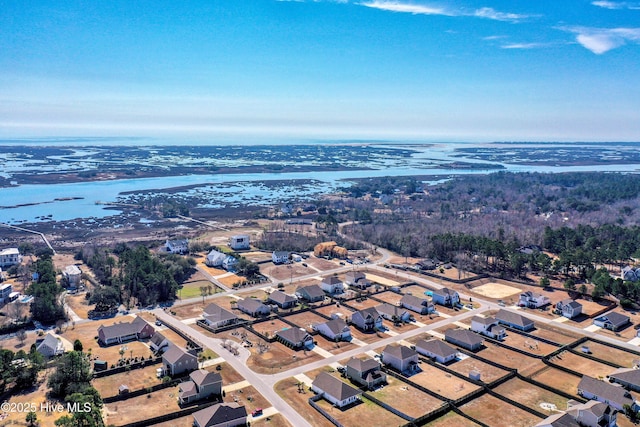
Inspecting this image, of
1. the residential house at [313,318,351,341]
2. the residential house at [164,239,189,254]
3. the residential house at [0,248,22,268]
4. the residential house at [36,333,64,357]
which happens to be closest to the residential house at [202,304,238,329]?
the residential house at [313,318,351,341]

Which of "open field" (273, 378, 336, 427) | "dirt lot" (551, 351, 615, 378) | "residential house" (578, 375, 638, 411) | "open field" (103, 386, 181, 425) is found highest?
"residential house" (578, 375, 638, 411)

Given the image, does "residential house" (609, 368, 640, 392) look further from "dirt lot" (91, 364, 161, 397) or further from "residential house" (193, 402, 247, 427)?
"dirt lot" (91, 364, 161, 397)

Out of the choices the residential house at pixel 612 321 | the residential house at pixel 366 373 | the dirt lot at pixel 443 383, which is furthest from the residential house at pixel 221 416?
the residential house at pixel 612 321

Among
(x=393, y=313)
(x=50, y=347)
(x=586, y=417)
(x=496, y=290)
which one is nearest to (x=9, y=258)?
(x=50, y=347)

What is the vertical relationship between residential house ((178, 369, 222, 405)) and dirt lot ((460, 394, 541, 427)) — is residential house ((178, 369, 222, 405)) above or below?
above

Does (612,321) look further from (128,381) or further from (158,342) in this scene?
(128,381)

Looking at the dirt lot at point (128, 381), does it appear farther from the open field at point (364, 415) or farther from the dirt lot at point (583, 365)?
the dirt lot at point (583, 365)

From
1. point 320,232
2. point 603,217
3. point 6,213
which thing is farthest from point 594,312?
point 6,213
